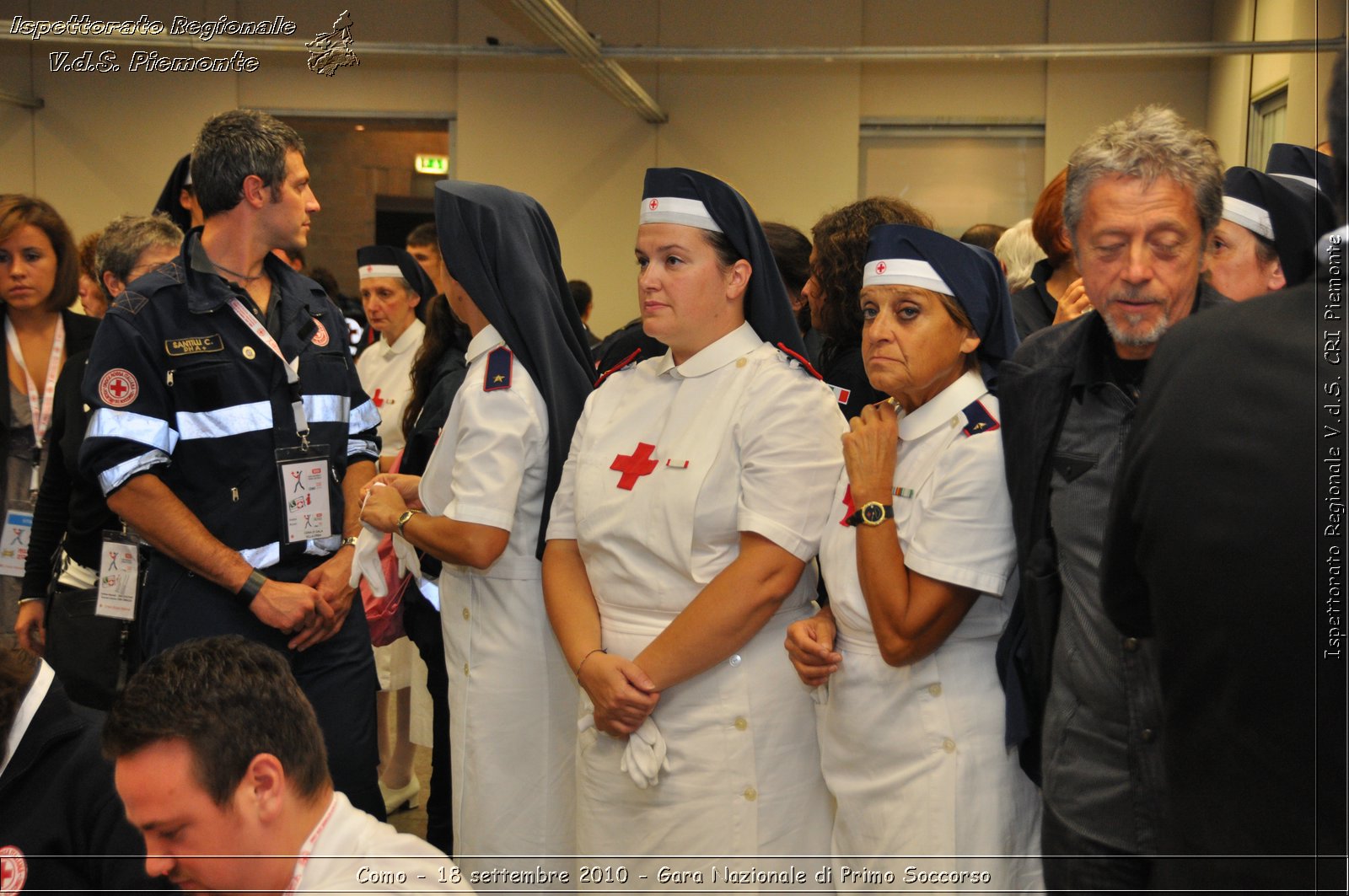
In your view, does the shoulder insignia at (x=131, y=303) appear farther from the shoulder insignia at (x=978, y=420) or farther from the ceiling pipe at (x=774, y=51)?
the ceiling pipe at (x=774, y=51)

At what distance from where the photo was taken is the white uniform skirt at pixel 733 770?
2146 mm

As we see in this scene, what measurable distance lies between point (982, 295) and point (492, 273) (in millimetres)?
1128

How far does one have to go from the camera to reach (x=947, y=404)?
2.00 m

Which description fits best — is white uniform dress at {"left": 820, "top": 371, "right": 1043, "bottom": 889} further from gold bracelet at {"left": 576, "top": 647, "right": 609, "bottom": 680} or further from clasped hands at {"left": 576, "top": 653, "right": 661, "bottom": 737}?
gold bracelet at {"left": 576, "top": 647, "right": 609, "bottom": 680}

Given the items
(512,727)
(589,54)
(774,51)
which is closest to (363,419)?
(512,727)

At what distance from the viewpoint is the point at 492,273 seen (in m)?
2.57

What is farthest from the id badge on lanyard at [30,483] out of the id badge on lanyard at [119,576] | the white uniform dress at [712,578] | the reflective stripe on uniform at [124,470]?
the white uniform dress at [712,578]

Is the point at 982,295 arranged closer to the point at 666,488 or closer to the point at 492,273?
the point at 666,488

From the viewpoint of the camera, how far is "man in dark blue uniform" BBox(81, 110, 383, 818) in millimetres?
2428

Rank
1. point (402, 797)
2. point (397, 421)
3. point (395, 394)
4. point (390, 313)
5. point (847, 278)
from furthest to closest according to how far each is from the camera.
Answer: point (390, 313)
point (395, 394)
point (397, 421)
point (402, 797)
point (847, 278)

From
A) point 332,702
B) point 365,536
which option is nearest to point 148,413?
point 365,536

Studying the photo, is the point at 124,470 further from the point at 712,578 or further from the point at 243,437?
the point at 712,578

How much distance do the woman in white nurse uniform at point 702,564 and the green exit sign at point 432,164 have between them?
7.82 metres

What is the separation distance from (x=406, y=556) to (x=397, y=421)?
1888 mm
